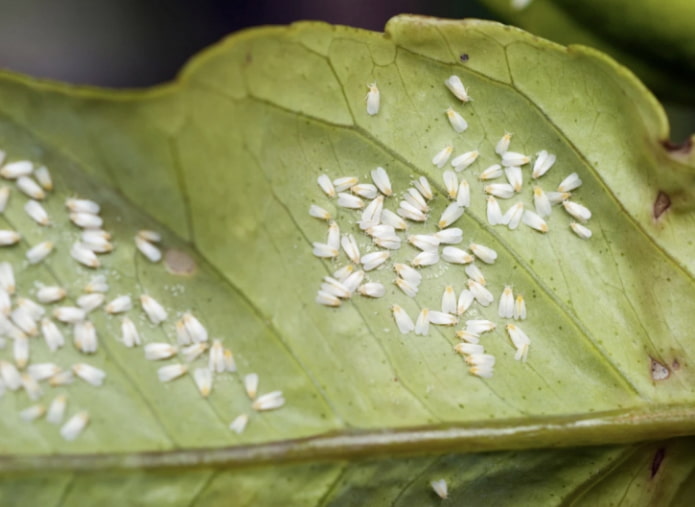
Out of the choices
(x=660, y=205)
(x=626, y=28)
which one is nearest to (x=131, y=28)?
(x=626, y=28)

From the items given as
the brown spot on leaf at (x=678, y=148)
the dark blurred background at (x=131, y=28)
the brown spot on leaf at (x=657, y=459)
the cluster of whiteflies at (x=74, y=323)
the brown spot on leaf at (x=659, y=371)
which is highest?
the dark blurred background at (x=131, y=28)

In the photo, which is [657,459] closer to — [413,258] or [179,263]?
[413,258]

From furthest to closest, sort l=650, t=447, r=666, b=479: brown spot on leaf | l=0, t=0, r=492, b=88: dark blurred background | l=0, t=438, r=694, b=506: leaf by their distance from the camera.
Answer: l=0, t=0, r=492, b=88: dark blurred background
l=650, t=447, r=666, b=479: brown spot on leaf
l=0, t=438, r=694, b=506: leaf

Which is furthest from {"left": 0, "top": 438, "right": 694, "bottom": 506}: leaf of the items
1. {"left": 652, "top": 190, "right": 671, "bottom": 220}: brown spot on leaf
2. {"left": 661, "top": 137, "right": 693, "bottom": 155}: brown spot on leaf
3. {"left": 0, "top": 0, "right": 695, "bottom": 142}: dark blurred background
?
{"left": 0, "top": 0, "right": 695, "bottom": 142}: dark blurred background

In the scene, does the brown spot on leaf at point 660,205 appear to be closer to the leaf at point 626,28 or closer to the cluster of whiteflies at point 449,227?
the cluster of whiteflies at point 449,227

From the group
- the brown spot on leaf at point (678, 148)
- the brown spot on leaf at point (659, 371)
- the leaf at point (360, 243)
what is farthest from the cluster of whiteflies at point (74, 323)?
the brown spot on leaf at point (678, 148)

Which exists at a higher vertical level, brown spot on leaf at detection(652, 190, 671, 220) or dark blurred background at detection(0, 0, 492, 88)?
dark blurred background at detection(0, 0, 492, 88)

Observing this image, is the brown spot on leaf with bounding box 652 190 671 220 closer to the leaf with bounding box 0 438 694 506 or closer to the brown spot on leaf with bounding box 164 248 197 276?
the leaf with bounding box 0 438 694 506
